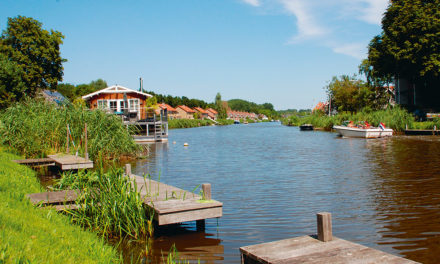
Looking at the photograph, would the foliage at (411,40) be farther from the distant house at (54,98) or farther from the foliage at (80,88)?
the foliage at (80,88)

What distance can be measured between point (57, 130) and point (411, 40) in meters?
33.2

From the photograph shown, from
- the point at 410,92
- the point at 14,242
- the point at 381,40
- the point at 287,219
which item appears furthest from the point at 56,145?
the point at 410,92

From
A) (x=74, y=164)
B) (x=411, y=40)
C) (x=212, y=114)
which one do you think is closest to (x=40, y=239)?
(x=74, y=164)

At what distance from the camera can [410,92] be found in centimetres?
4753

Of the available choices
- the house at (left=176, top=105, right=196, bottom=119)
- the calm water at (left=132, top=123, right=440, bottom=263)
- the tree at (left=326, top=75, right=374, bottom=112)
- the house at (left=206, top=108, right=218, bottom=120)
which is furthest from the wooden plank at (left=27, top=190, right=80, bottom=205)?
the house at (left=206, top=108, right=218, bottom=120)

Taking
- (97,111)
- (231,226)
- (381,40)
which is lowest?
(231,226)

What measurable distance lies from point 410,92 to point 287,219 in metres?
45.2

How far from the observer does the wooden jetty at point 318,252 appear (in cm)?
419

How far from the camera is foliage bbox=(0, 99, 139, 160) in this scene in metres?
16.1

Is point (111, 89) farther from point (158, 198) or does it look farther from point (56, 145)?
point (158, 198)

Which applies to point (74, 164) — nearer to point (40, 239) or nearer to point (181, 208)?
point (181, 208)

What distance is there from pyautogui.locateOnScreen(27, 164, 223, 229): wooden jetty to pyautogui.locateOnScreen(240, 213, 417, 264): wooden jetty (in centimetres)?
214

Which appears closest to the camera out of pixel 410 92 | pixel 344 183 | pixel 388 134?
pixel 344 183

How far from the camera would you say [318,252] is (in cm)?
443
